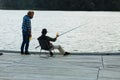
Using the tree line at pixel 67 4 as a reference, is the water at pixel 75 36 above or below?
above

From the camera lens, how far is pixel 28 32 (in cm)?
1495

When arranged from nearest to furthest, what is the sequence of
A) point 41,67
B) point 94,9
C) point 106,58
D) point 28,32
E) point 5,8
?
1. point 41,67
2. point 106,58
3. point 28,32
4. point 94,9
5. point 5,8

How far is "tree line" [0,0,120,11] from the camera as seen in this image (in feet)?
399

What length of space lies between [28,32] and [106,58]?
2.88 metres

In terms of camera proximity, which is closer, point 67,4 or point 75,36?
point 75,36

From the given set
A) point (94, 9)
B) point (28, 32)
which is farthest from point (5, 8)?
point (28, 32)

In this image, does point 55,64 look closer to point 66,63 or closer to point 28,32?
point 66,63

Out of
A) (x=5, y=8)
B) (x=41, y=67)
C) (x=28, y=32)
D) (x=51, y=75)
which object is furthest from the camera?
(x=5, y=8)

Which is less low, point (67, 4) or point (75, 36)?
point (75, 36)

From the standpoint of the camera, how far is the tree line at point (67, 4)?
399ft

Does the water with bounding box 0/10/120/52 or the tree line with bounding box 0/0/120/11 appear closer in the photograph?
the water with bounding box 0/10/120/52

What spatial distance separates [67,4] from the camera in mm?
127062

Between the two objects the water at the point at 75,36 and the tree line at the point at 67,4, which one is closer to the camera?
the water at the point at 75,36

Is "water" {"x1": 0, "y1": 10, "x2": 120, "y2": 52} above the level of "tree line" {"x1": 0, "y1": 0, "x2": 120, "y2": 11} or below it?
above
